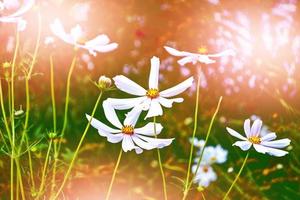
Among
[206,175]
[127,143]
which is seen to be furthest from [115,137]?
[206,175]

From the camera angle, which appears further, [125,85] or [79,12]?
[79,12]

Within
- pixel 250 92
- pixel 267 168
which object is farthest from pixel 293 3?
pixel 267 168

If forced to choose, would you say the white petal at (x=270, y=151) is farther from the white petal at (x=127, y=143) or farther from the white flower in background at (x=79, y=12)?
the white flower in background at (x=79, y=12)

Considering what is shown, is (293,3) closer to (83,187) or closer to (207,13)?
(207,13)

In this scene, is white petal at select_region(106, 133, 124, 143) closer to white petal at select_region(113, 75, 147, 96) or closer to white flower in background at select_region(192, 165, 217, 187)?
white petal at select_region(113, 75, 147, 96)

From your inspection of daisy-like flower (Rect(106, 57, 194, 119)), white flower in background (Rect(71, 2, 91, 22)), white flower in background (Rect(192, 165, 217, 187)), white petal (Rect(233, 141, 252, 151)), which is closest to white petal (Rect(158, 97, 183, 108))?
daisy-like flower (Rect(106, 57, 194, 119))

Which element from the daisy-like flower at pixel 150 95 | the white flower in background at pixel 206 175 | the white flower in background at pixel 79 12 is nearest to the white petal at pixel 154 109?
the daisy-like flower at pixel 150 95

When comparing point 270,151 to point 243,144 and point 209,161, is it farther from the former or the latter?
point 209,161
